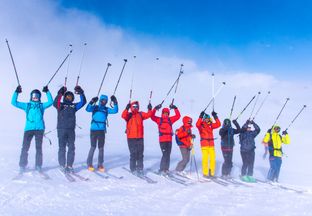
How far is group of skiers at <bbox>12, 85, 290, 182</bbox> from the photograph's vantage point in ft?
31.7

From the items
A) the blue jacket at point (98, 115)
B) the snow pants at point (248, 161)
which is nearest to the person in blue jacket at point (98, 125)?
the blue jacket at point (98, 115)

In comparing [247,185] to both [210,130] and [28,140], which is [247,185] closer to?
[210,130]

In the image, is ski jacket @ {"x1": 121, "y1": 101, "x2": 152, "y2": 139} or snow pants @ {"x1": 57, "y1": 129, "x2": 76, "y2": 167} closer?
snow pants @ {"x1": 57, "y1": 129, "x2": 76, "y2": 167}

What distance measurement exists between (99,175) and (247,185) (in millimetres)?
4774

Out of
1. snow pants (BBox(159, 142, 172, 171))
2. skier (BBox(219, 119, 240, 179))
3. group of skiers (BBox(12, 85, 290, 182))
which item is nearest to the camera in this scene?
group of skiers (BBox(12, 85, 290, 182))

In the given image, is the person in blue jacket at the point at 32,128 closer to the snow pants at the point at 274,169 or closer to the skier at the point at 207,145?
the skier at the point at 207,145

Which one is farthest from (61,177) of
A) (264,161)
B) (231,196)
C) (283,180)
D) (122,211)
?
(264,161)

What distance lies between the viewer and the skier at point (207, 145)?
1173 cm

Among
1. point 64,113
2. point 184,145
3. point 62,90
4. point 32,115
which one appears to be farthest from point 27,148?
point 184,145

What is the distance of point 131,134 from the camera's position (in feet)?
35.7

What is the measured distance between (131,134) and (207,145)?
112 inches

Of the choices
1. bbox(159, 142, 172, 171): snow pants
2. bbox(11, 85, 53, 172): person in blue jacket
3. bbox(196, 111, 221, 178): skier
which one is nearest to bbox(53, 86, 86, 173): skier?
bbox(11, 85, 53, 172): person in blue jacket

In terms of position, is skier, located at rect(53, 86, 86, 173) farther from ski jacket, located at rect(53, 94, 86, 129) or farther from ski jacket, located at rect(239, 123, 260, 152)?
ski jacket, located at rect(239, 123, 260, 152)

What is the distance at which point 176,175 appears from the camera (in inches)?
451
